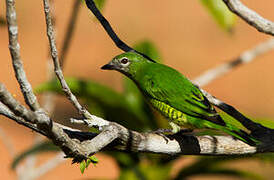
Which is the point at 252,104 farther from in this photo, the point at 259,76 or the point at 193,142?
the point at 193,142

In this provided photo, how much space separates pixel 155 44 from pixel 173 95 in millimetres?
7393

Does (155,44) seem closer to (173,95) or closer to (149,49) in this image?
(149,49)

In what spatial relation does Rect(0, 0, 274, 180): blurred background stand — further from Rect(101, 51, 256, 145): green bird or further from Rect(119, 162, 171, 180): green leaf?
Rect(101, 51, 256, 145): green bird

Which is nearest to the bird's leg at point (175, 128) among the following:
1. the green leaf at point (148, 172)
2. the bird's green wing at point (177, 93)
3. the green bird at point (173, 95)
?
the green bird at point (173, 95)

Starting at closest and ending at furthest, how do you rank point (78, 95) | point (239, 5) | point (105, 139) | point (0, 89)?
point (0, 89) < point (105, 139) < point (239, 5) < point (78, 95)

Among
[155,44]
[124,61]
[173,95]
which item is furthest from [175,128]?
[155,44]

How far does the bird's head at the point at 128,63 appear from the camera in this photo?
4.22 metres

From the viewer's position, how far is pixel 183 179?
503 cm

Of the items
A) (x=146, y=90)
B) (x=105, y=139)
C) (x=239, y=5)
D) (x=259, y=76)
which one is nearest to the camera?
(x=105, y=139)

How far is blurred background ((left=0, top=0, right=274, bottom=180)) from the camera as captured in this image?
10922 millimetres

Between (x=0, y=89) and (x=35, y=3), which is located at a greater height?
(x=35, y=3)

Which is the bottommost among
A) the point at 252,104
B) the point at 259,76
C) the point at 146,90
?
the point at 146,90

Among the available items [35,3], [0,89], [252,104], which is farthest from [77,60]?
[0,89]

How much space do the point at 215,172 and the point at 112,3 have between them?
44.2 ft
